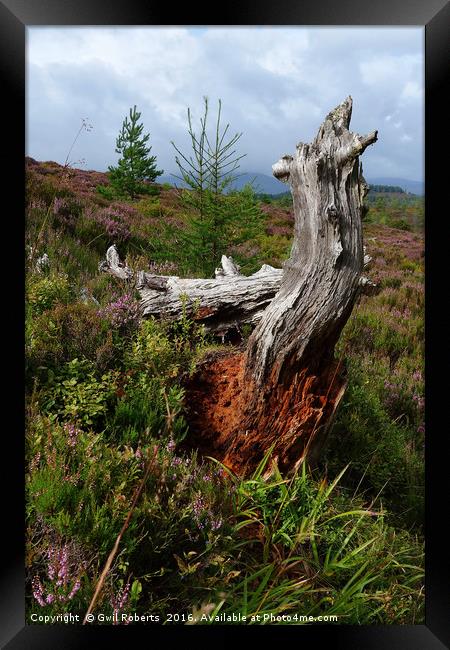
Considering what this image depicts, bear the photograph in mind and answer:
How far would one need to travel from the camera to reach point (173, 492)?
2.47 meters

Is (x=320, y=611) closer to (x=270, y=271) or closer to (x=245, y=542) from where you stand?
(x=245, y=542)

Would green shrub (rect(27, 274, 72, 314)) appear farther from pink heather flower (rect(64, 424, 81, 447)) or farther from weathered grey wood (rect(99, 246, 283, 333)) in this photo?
pink heather flower (rect(64, 424, 81, 447))

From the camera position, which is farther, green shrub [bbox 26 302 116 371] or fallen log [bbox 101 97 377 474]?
green shrub [bbox 26 302 116 371]

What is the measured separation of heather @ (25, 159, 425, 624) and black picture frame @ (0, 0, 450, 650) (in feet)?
0.30

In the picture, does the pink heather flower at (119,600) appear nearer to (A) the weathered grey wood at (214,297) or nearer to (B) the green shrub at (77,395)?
(B) the green shrub at (77,395)

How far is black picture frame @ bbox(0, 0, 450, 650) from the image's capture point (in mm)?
2131

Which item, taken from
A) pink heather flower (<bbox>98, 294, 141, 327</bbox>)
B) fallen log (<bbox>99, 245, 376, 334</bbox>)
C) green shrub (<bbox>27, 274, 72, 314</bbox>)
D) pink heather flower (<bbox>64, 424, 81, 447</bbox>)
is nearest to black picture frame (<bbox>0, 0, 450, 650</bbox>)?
pink heather flower (<bbox>64, 424, 81, 447</bbox>)

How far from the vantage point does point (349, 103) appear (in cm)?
297

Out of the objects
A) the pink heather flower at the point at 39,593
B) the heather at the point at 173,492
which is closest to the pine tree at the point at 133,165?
the heather at the point at 173,492
